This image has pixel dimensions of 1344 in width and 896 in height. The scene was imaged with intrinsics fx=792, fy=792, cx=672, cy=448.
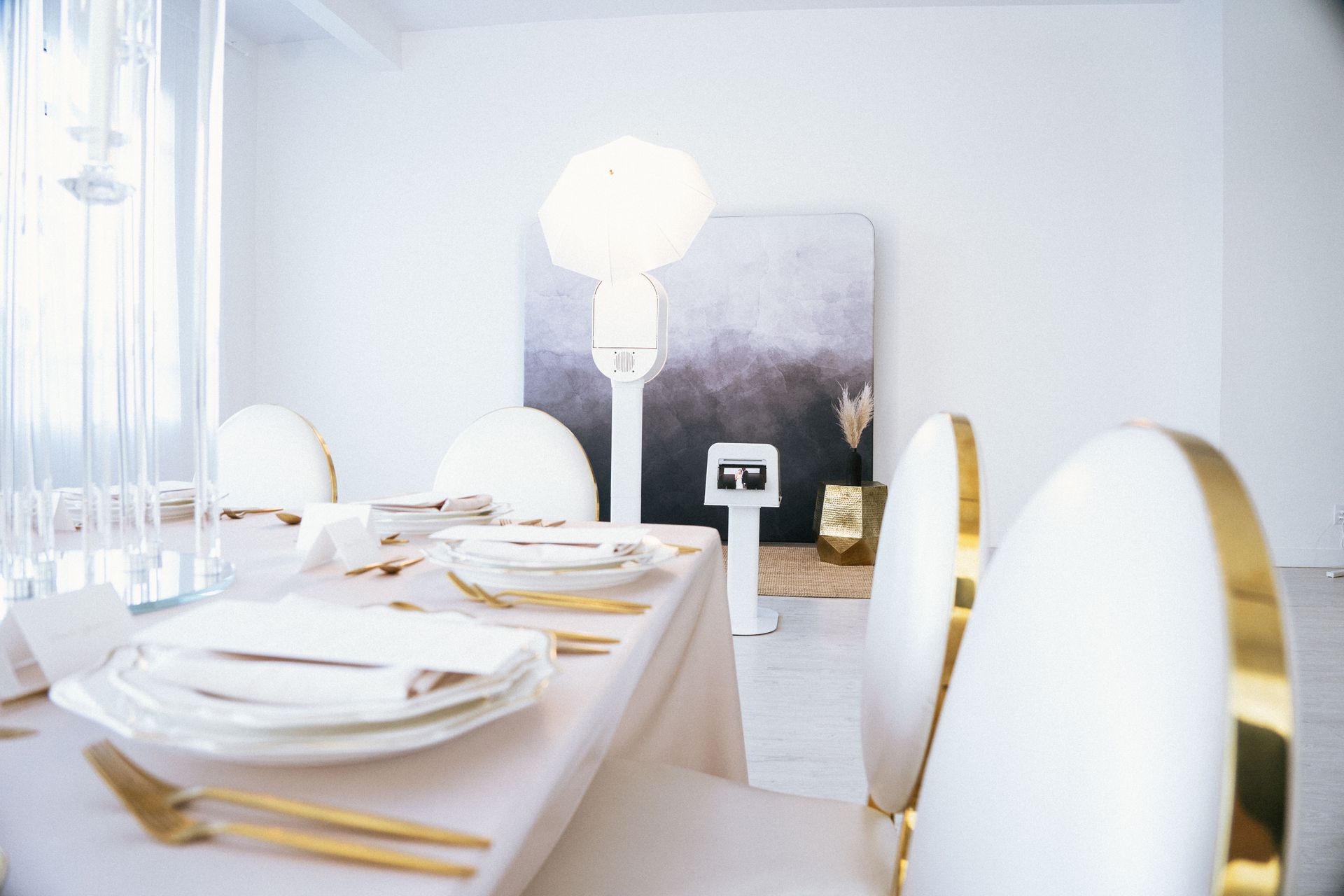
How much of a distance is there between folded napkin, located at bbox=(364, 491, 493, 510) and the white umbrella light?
1510 mm

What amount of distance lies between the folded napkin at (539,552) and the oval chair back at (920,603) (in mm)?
322

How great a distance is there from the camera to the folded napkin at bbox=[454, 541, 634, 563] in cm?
90

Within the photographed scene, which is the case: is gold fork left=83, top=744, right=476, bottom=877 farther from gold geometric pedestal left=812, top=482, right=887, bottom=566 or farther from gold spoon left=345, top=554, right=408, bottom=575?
gold geometric pedestal left=812, top=482, right=887, bottom=566

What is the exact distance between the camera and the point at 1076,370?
476 cm

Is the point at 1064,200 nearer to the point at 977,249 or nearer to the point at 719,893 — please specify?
the point at 977,249

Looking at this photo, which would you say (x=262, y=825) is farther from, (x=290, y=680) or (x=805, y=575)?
(x=805, y=575)

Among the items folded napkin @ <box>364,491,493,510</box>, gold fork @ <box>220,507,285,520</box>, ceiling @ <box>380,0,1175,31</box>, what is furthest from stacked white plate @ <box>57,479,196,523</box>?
ceiling @ <box>380,0,1175,31</box>

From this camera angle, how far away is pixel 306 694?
0.43 m

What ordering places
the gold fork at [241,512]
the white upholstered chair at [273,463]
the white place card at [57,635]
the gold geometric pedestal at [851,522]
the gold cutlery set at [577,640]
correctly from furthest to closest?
the gold geometric pedestal at [851,522] < the white upholstered chair at [273,463] < the gold fork at [241,512] < the gold cutlery set at [577,640] < the white place card at [57,635]

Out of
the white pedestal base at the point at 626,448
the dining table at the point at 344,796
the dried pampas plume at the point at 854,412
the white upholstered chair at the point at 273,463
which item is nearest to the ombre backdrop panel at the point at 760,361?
the dried pampas plume at the point at 854,412

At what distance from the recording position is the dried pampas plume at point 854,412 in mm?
4684

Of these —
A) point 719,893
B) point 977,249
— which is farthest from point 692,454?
point 719,893

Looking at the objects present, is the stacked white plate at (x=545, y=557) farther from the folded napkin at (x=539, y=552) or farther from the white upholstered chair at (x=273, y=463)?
the white upholstered chair at (x=273, y=463)

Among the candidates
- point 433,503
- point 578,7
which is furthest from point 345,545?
point 578,7
